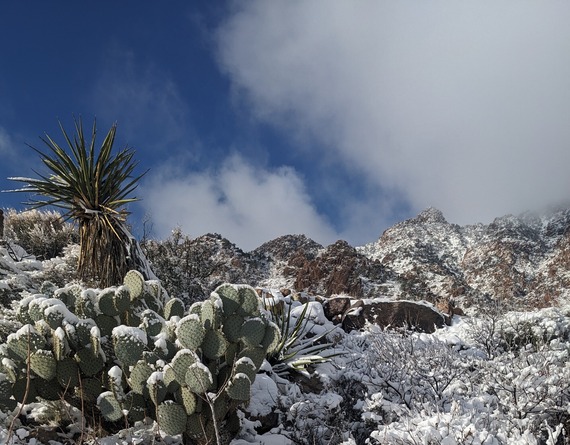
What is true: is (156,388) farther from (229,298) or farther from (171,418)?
(229,298)

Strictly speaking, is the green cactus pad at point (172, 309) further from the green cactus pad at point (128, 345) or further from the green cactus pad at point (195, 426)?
the green cactus pad at point (195, 426)

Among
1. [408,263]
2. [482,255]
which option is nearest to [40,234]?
[408,263]

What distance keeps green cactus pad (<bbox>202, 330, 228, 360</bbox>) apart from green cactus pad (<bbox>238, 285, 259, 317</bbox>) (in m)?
0.41

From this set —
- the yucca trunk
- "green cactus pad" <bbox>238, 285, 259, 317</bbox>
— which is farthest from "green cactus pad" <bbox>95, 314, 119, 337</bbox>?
the yucca trunk

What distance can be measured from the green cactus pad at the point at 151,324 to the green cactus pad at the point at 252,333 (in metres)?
0.91

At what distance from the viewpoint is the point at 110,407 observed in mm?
4359

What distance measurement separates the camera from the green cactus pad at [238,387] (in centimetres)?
431

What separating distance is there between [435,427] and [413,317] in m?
6.67

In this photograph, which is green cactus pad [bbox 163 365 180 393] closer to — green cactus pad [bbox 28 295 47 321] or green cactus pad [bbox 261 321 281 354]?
green cactus pad [bbox 261 321 281 354]

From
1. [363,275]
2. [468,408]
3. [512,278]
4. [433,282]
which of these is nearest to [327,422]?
[468,408]

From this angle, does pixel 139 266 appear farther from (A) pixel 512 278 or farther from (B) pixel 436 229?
(B) pixel 436 229

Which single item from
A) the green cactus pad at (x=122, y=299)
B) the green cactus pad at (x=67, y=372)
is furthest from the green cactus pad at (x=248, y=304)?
the green cactus pad at (x=67, y=372)

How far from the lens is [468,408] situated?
15.3 feet

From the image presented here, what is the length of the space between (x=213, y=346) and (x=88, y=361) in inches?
49.6
